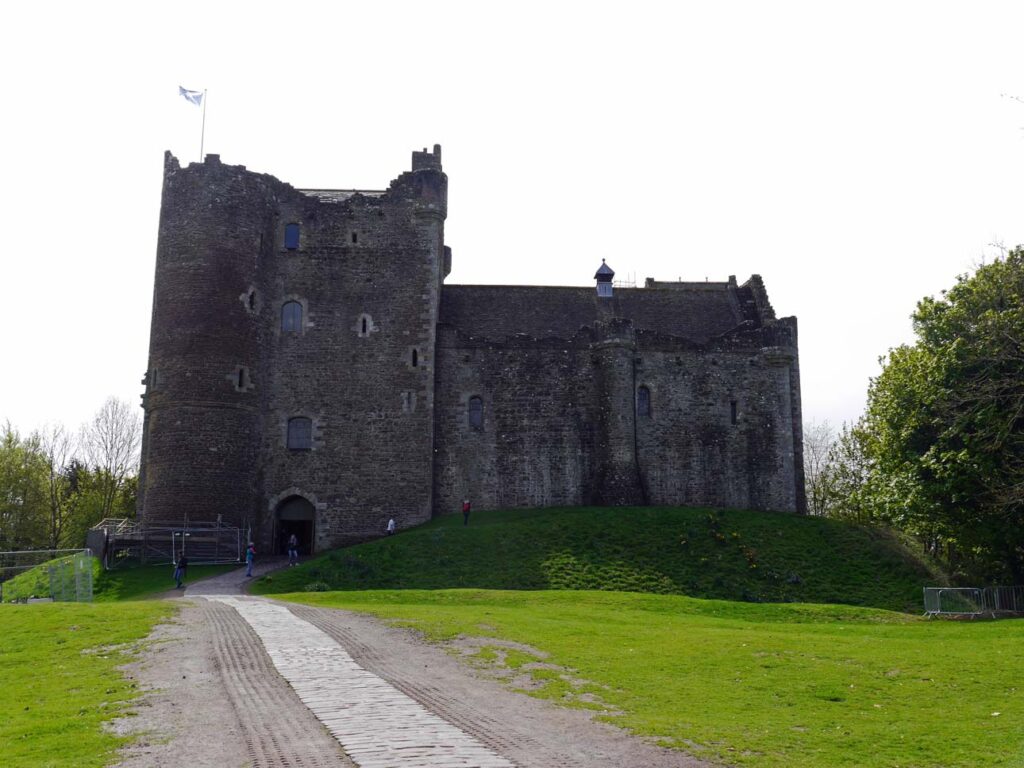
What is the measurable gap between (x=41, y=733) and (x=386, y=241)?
34.3m

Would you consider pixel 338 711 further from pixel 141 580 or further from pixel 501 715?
pixel 141 580

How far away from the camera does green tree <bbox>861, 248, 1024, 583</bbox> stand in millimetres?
30250

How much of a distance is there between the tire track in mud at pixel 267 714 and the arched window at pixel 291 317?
25586mm

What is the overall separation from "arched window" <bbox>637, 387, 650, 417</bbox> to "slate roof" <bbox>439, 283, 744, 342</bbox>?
13.0ft

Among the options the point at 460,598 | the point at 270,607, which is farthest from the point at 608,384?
the point at 270,607

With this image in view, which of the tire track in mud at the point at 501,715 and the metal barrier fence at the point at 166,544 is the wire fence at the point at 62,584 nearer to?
the metal barrier fence at the point at 166,544

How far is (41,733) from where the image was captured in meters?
12.9

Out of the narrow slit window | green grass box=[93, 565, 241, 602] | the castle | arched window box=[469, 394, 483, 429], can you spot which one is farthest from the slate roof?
green grass box=[93, 565, 241, 602]

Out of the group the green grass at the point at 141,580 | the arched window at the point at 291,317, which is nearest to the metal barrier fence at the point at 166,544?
the green grass at the point at 141,580

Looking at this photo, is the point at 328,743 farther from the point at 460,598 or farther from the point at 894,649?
the point at 460,598

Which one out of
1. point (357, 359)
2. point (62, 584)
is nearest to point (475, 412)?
point (357, 359)

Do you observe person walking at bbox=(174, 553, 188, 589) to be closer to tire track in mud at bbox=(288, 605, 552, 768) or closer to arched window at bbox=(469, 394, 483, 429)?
tire track in mud at bbox=(288, 605, 552, 768)

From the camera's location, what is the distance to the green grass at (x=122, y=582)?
33.8 m

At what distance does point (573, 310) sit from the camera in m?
49.0
